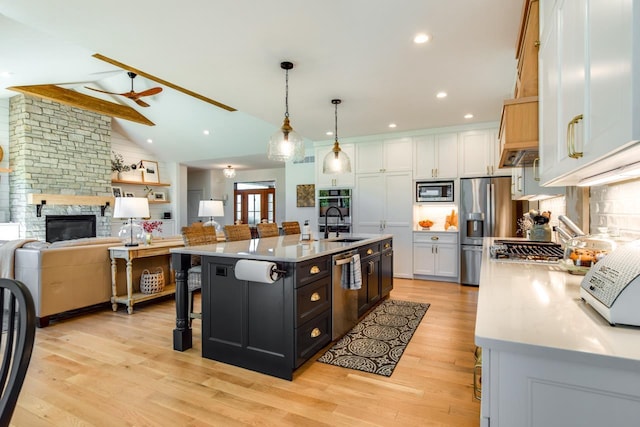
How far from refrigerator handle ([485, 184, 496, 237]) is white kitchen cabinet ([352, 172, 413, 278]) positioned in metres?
1.18

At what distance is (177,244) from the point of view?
4383 mm

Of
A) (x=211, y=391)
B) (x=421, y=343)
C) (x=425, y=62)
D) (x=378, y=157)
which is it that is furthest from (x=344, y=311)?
(x=378, y=157)

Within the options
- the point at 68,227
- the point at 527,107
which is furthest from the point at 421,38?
the point at 68,227

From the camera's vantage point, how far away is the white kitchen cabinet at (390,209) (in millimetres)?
5734

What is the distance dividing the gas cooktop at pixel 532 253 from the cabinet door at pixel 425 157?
3.20 m

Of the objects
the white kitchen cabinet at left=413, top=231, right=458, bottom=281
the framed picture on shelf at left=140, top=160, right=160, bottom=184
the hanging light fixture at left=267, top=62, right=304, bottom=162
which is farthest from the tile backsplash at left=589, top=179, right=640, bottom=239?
the framed picture on shelf at left=140, top=160, right=160, bottom=184

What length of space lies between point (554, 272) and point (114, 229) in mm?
8665

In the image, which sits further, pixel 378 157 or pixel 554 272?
pixel 378 157

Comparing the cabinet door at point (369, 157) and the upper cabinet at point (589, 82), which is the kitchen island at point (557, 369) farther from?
the cabinet door at point (369, 157)

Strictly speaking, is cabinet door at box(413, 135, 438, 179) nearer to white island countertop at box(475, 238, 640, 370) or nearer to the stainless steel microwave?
the stainless steel microwave

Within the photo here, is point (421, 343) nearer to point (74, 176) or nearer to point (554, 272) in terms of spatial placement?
point (554, 272)

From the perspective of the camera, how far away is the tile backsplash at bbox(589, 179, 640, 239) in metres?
1.50

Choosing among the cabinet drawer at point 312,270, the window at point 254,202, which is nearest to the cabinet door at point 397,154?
the cabinet drawer at point 312,270

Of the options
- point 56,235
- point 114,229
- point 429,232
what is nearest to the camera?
point 429,232
